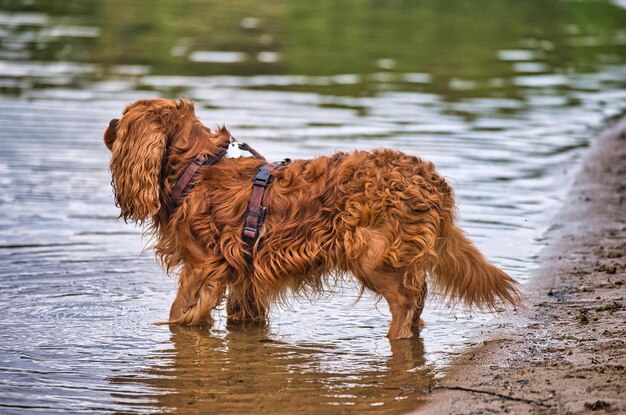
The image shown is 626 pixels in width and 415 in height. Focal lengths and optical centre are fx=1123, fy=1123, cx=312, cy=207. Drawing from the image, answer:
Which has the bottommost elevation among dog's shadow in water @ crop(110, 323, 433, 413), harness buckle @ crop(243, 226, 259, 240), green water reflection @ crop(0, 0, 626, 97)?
dog's shadow in water @ crop(110, 323, 433, 413)

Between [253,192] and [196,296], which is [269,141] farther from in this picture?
[253,192]

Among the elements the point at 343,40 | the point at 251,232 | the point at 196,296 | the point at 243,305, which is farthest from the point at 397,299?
the point at 343,40

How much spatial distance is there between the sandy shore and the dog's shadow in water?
0.28 metres

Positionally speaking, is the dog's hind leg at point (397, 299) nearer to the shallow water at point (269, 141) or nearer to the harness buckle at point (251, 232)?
the shallow water at point (269, 141)

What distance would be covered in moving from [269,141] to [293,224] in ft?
21.6

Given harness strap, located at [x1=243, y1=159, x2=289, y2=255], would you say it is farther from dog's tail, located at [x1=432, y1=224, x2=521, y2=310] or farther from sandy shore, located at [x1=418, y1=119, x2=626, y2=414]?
sandy shore, located at [x1=418, y1=119, x2=626, y2=414]

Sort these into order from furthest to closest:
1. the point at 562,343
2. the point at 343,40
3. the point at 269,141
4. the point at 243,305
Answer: the point at 343,40
the point at 269,141
the point at 243,305
the point at 562,343

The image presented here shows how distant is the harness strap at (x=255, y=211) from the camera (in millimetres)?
7238

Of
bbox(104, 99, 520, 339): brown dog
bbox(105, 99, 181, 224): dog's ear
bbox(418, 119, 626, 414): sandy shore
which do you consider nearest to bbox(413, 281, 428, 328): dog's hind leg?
bbox(104, 99, 520, 339): brown dog

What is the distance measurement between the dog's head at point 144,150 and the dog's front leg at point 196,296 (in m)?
0.51

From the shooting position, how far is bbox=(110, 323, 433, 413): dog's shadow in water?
616 centimetres

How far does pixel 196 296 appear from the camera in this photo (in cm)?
755

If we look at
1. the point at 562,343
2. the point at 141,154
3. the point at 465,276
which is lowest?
the point at 562,343

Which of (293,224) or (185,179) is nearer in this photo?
(293,224)
